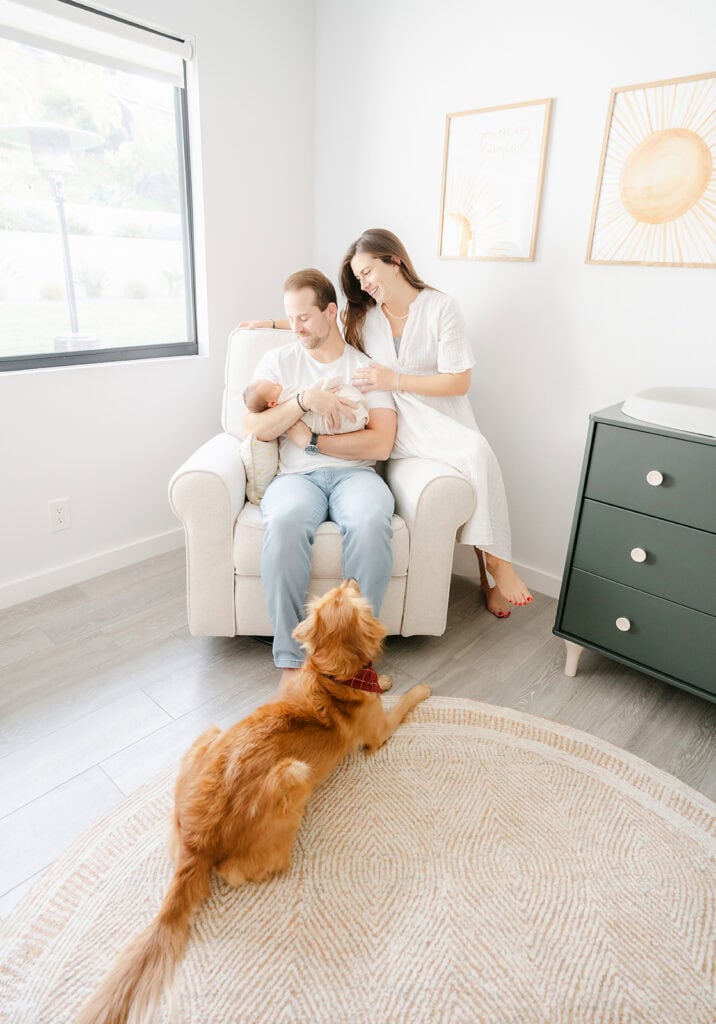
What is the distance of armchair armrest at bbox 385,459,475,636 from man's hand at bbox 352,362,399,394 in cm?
29

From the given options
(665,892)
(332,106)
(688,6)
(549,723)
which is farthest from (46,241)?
(665,892)

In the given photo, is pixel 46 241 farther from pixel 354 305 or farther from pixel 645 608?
pixel 645 608

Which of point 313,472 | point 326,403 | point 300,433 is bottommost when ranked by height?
point 313,472

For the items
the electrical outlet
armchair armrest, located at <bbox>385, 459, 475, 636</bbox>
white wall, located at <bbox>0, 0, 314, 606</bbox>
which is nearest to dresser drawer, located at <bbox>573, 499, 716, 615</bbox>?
armchair armrest, located at <bbox>385, 459, 475, 636</bbox>

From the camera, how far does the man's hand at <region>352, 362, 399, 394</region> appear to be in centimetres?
200

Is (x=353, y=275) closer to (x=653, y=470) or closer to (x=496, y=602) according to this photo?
(x=653, y=470)

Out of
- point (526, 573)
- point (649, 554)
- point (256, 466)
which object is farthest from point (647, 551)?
point (256, 466)

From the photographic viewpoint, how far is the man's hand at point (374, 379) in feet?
6.57

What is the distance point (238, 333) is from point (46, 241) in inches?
28.5

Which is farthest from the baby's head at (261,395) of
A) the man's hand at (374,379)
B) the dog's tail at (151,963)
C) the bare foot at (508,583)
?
the dog's tail at (151,963)

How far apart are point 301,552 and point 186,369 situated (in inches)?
47.6

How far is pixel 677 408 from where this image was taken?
153cm

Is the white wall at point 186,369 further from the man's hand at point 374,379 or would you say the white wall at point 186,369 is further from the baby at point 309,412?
the man's hand at point 374,379

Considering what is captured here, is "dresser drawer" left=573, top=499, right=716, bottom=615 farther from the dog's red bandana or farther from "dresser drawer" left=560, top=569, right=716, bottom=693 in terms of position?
the dog's red bandana
